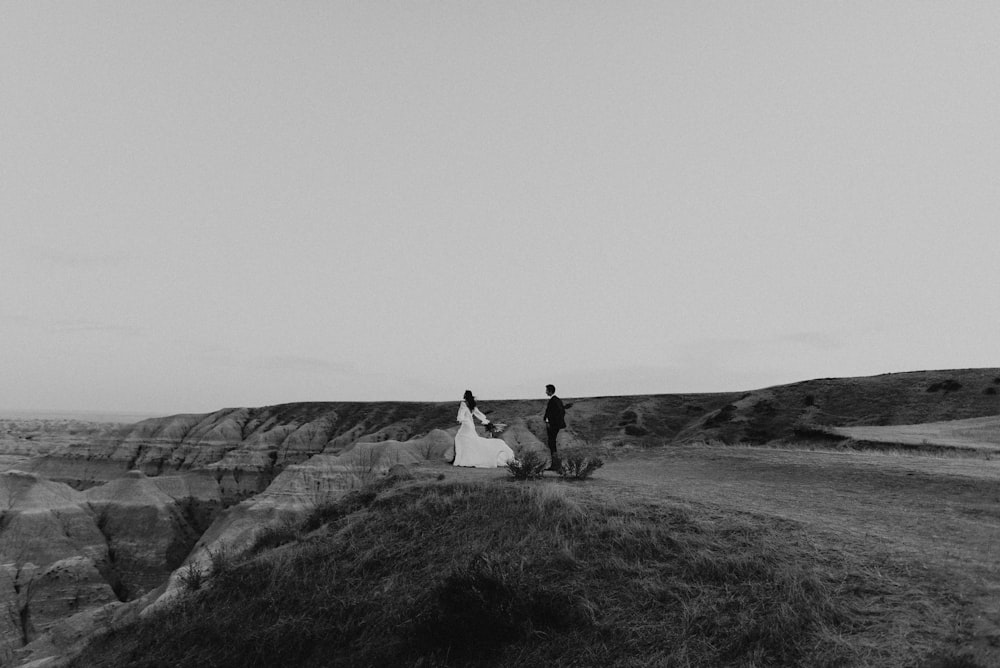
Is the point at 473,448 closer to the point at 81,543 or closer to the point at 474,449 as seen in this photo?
the point at 474,449

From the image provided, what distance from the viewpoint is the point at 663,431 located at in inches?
2400

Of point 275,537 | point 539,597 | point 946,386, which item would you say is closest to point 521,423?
point 946,386

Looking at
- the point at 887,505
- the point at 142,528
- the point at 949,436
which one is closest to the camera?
the point at 887,505

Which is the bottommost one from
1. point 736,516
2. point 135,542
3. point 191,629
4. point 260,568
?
point 135,542

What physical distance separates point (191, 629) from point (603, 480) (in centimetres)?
Answer: 954

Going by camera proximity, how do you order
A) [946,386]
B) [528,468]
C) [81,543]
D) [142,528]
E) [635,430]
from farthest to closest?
[635,430] < [142,528] < [946,386] < [81,543] < [528,468]

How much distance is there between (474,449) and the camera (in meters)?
18.7

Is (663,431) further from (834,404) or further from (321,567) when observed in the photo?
(321,567)

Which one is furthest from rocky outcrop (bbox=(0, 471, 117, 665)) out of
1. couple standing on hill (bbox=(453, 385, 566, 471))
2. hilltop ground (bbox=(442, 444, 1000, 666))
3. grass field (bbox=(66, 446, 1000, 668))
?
hilltop ground (bbox=(442, 444, 1000, 666))

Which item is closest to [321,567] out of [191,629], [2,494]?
[191,629]

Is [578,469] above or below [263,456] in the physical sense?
above

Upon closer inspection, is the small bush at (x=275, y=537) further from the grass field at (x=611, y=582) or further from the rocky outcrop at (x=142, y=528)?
the rocky outcrop at (x=142, y=528)

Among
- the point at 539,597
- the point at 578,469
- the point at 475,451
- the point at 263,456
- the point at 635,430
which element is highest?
the point at 475,451

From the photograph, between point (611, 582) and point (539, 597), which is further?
point (611, 582)
